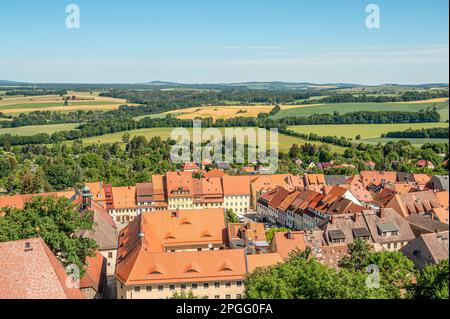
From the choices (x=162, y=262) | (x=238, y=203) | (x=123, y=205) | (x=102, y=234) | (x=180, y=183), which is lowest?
(x=238, y=203)

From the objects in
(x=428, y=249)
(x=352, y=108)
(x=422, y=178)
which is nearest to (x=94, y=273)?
(x=428, y=249)

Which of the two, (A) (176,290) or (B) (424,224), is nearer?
(A) (176,290)

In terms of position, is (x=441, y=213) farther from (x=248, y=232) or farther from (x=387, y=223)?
(x=248, y=232)

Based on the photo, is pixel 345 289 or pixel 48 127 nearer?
pixel 345 289

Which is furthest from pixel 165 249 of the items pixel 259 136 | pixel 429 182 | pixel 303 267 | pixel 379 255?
pixel 259 136
